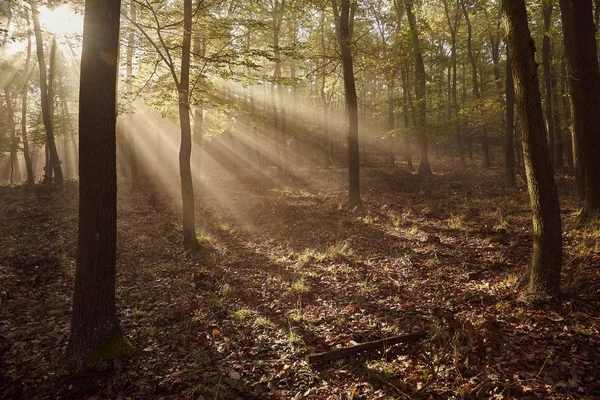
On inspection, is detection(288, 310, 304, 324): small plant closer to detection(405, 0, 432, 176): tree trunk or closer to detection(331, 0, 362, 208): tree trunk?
detection(331, 0, 362, 208): tree trunk

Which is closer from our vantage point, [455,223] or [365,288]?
[365,288]

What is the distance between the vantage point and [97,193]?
16.3 ft

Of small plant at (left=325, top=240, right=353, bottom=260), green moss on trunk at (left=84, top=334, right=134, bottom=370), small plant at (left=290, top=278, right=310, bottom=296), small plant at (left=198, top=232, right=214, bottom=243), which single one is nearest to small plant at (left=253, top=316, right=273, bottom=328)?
small plant at (left=290, top=278, right=310, bottom=296)

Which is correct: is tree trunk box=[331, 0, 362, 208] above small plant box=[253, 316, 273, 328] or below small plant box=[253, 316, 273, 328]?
above

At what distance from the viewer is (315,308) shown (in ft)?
22.3

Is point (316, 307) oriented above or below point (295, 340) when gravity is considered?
above

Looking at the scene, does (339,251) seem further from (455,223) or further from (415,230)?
(455,223)

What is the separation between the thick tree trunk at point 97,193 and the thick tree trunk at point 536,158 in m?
6.15

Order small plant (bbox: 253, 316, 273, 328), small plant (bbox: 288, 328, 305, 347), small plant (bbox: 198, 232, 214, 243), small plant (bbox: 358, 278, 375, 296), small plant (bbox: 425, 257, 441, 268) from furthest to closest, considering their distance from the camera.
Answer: small plant (bbox: 198, 232, 214, 243), small plant (bbox: 425, 257, 441, 268), small plant (bbox: 358, 278, 375, 296), small plant (bbox: 253, 316, 273, 328), small plant (bbox: 288, 328, 305, 347)

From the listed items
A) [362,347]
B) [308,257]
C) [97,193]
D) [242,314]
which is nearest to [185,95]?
[97,193]

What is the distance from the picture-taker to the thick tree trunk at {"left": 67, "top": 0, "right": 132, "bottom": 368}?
15.7 ft

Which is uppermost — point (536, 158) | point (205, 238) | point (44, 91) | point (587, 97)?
point (44, 91)

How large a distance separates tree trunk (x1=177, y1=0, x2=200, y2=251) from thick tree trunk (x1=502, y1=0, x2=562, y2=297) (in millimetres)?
7929

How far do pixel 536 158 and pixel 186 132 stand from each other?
857 cm
